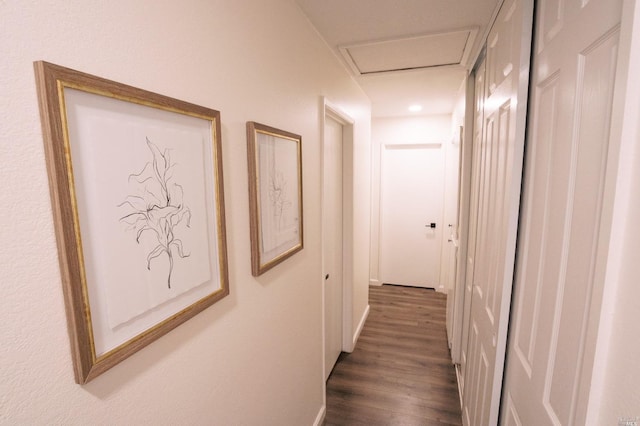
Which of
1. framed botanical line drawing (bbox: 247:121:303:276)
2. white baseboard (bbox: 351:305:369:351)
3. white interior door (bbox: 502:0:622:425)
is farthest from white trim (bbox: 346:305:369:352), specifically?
white interior door (bbox: 502:0:622:425)

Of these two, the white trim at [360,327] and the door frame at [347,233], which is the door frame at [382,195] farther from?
the door frame at [347,233]

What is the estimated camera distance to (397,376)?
255 cm

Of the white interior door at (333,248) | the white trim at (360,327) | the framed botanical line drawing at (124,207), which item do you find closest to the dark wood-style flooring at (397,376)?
the white trim at (360,327)

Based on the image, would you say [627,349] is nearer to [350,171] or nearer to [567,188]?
[567,188]

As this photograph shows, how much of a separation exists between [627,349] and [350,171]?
2.25 meters

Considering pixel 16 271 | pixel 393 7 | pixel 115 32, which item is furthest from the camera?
pixel 393 7

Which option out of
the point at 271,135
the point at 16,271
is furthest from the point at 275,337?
the point at 16,271

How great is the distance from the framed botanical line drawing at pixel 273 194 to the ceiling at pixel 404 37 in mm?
695

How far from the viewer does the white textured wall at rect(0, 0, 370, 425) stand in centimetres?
50

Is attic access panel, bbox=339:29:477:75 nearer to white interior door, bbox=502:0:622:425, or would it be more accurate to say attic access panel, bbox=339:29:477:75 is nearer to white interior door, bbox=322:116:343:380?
white interior door, bbox=322:116:343:380

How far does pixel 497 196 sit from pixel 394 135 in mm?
3203

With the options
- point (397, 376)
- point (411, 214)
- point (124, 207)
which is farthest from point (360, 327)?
point (124, 207)

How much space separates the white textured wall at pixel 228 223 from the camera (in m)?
0.50

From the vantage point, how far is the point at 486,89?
169 centimetres
